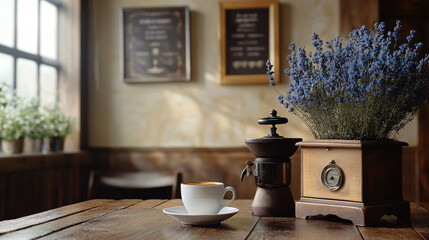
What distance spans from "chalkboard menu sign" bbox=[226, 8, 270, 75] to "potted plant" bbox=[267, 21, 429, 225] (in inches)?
78.7

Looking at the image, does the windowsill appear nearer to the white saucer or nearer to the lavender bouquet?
the white saucer

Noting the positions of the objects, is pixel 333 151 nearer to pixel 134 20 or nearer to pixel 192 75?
pixel 192 75

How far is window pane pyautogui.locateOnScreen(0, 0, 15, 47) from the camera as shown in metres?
2.87

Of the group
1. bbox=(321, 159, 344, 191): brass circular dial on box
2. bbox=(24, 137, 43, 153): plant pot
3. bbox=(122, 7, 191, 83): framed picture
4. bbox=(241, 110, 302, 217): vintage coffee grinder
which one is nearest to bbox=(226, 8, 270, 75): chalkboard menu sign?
bbox=(122, 7, 191, 83): framed picture

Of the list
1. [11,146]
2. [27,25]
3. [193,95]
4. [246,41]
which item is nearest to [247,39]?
[246,41]

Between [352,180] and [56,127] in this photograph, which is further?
[56,127]

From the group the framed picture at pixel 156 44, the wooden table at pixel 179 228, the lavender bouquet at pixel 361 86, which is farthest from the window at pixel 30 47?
the lavender bouquet at pixel 361 86

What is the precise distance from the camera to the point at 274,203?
1.49 metres

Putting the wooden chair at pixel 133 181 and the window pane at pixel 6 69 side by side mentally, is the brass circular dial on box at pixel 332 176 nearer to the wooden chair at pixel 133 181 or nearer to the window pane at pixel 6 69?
the wooden chair at pixel 133 181

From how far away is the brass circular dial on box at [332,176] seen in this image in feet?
4.50

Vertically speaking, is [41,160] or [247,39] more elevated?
[247,39]

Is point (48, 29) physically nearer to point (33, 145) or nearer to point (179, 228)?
point (33, 145)

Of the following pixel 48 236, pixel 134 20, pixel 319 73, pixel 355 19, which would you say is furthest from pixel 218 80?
pixel 48 236

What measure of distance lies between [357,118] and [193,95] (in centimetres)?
224
